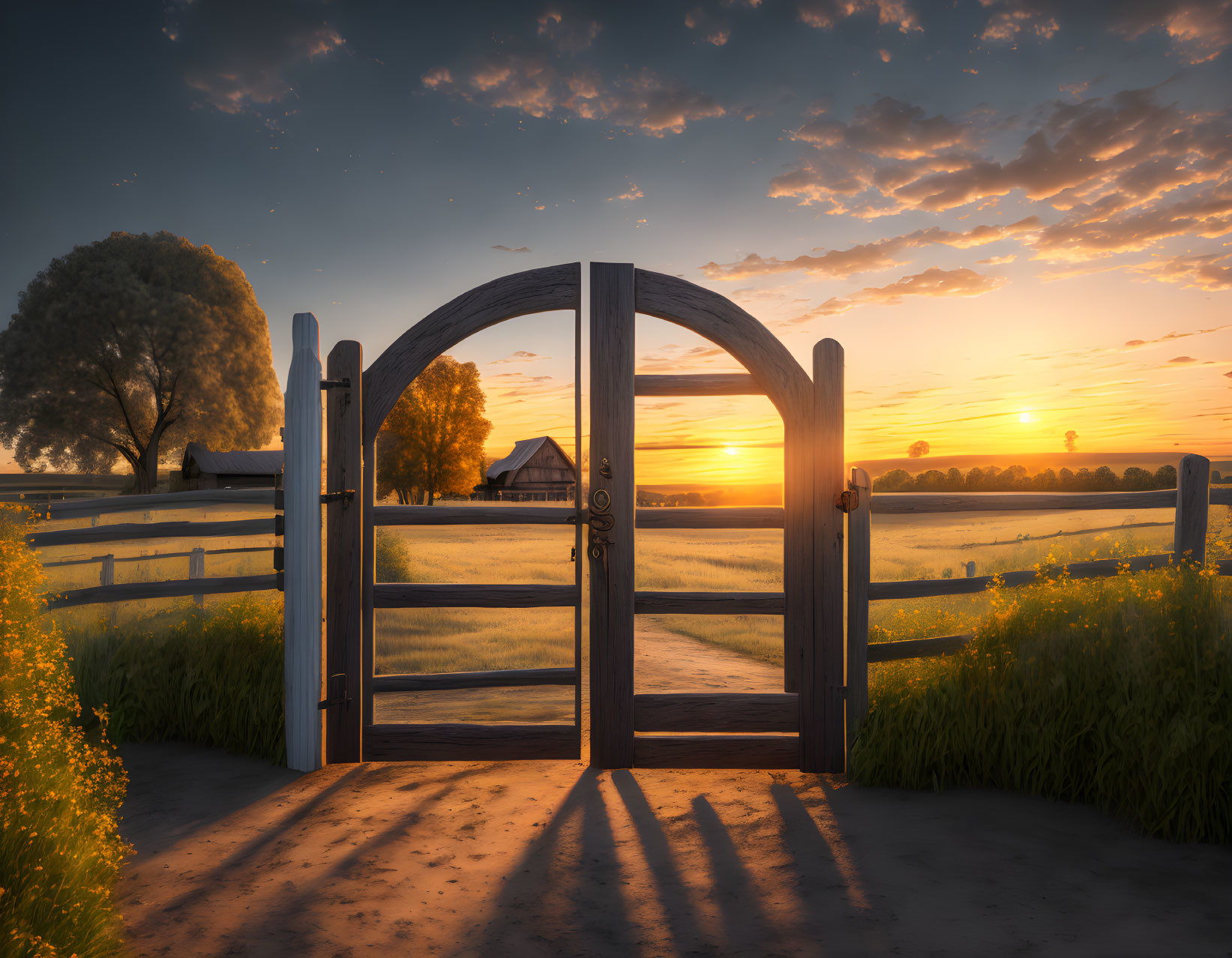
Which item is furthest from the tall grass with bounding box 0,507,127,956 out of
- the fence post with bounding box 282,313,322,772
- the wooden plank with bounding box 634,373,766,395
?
the wooden plank with bounding box 634,373,766,395

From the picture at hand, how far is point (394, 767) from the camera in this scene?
4367 mm

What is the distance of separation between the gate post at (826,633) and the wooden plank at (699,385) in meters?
0.51

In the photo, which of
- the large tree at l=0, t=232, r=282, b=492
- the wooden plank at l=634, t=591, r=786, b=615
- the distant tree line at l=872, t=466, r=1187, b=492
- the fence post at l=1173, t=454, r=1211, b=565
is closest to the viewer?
the wooden plank at l=634, t=591, r=786, b=615

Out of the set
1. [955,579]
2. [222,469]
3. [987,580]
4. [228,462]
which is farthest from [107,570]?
[228,462]

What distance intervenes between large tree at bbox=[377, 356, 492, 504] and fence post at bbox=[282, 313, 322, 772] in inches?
541

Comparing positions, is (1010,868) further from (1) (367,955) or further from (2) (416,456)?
(2) (416,456)

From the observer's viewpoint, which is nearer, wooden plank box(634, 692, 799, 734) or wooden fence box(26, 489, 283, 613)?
wooden plank box(634, 692, 799, 734)

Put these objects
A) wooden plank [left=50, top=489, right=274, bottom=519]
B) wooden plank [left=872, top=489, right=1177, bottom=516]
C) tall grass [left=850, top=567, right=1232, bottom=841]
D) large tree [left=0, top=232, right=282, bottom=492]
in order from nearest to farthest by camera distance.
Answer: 1. tall grass [left=850, top=567, right=1232, bottom=841]
2. wooden plank [left=872, top=489, right=1177, bottom=516]
3. wooden plank [left=50, top=489, right=274, bottom=519]
4. large tree [left=0, top=232, right=282, bottom=492]

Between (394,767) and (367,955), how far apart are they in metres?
1.98

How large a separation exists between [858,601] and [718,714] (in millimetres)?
1129

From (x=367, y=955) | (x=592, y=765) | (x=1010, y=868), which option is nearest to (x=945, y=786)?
A: (x=1010, y=868)

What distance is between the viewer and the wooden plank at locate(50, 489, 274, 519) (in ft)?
19.3

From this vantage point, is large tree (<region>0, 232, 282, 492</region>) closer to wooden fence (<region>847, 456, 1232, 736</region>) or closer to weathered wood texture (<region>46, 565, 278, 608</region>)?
weathered wood texture (<region>46, 565, 278, 608</region>)

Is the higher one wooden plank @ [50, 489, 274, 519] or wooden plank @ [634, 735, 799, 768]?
wooden plank @ [50, 489, 274, 519]
